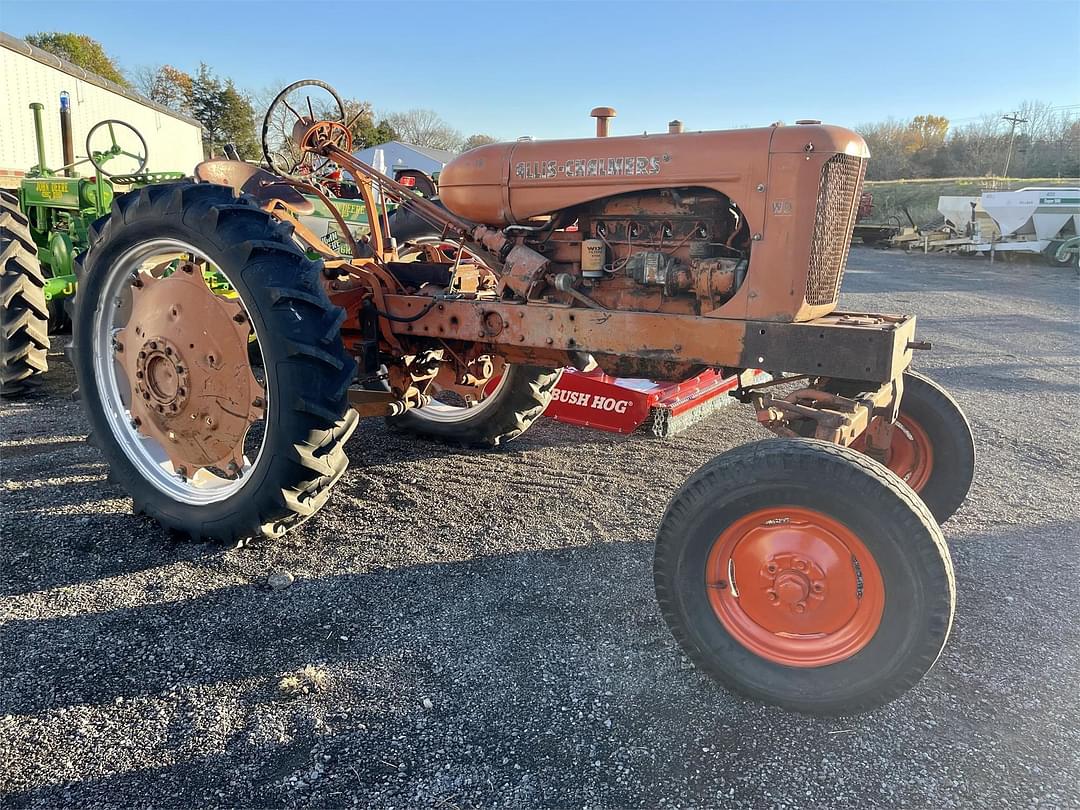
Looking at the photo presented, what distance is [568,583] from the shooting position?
115 inches

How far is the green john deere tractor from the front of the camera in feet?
16.7

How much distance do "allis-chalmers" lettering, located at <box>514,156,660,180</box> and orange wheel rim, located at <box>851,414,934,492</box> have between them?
5.06 ft

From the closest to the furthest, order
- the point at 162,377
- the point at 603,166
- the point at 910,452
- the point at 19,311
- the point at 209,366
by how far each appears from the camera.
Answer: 1. the point at 603,166
2. the point at 209,366
3. the point at 162,377
4. the point at 910,452
5. the point at 19,311

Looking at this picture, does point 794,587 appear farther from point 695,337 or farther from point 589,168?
point 589,168

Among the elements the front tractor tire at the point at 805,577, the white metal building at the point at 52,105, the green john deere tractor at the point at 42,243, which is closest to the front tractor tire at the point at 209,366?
the green john deere tractor at the point at 42,243

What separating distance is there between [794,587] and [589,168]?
1.70 m

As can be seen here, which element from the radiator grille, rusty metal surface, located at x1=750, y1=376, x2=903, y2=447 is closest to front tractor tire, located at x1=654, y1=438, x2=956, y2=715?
rusty metal surface, located at x1=750, y1=376, x2=903, y2=447

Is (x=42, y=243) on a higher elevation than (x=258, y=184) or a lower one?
lower

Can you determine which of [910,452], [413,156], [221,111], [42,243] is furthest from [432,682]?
[221,111]

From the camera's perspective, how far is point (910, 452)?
10.7 feet

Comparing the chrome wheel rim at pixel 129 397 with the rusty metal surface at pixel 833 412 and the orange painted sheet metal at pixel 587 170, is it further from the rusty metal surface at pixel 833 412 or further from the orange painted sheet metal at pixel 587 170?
the rusty metal surface at pixel 833 412

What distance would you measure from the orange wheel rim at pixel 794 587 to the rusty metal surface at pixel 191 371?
6.24 ft

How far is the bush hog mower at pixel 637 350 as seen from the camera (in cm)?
214

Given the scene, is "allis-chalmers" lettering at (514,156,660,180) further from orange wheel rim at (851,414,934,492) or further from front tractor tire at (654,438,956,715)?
orange wheel rim at (851,414,934,492)
